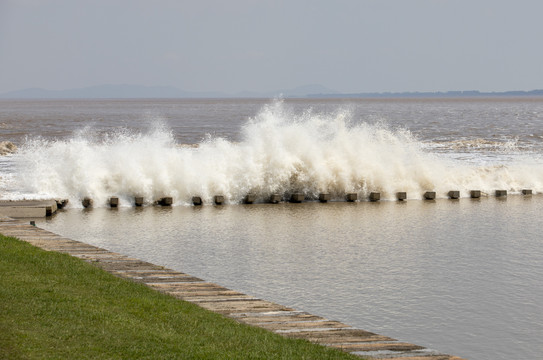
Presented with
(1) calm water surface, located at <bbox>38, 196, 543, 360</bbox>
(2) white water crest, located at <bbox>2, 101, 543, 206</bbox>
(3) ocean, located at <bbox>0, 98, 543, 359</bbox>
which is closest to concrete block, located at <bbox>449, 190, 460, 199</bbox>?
(3) ocean, located at <bbox>0, 98, 543, 359</bbox>

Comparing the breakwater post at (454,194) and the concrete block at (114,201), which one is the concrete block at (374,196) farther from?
the concrete block at (114,201)

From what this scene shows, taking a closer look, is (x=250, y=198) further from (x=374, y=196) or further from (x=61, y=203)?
(x=61, y=203)

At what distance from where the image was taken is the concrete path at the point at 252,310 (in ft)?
26.6

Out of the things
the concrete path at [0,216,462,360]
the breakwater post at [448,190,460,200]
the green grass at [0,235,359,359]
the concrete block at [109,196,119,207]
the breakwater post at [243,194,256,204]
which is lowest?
the breakwater post at [448,190,460,200]

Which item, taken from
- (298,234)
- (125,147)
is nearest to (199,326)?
(298,234)

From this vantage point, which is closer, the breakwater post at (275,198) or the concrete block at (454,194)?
the breakwater post at (275,198)

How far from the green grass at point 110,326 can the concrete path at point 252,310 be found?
0.42 metres

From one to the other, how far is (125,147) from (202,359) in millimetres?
19444

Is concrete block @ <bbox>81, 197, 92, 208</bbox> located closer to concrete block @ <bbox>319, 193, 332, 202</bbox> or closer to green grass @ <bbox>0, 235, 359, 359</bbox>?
concrete block @ <bbox>319, 193, 332, 202</bbox>

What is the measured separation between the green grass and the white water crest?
13.3 m

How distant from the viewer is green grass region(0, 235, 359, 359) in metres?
6.79

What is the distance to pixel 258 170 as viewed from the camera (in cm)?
2462

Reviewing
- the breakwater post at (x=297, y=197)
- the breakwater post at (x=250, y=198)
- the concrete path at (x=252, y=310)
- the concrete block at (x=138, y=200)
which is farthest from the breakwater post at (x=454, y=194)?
the concrete path at (x=252, y=310)

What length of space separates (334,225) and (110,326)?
1149cm
